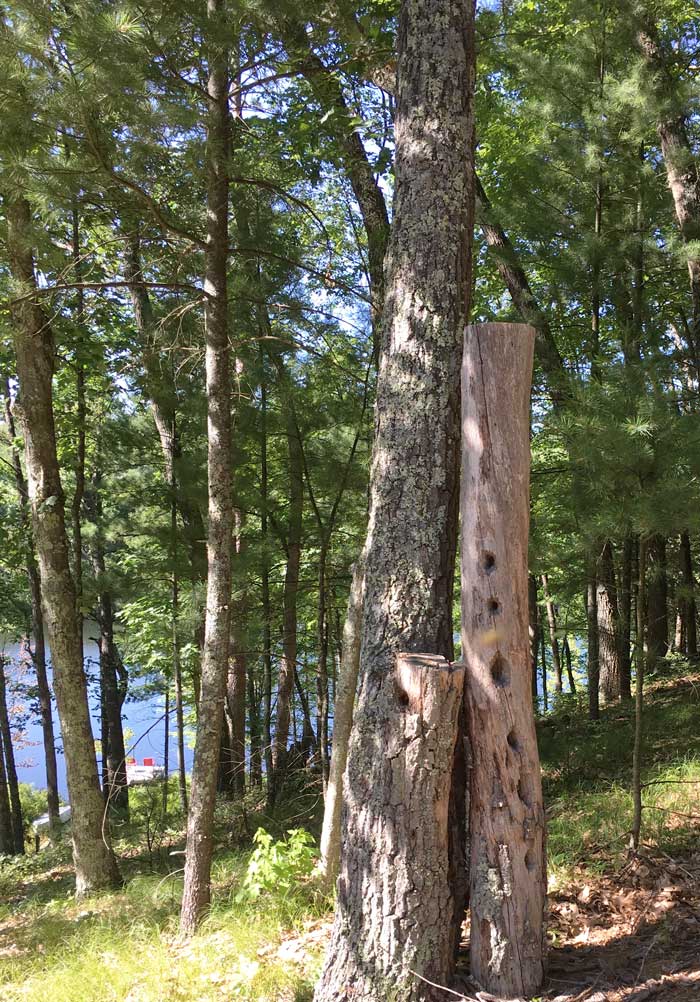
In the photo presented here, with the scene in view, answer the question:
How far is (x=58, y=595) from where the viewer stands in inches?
283

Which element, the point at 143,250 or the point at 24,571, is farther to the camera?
the point at 24,571

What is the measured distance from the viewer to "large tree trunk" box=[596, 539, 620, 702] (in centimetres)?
825

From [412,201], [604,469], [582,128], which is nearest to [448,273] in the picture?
[412,201]

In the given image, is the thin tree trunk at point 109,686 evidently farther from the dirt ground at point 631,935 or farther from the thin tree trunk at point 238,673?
the dirt ground at point 631,935

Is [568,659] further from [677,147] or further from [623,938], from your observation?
[623,938]

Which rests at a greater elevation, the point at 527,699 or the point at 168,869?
the point at 527,699

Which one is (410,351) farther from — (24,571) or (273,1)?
(24,571)

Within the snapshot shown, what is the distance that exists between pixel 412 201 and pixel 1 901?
8878 millimetres

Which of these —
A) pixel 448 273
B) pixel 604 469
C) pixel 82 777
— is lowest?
pixel 82 777

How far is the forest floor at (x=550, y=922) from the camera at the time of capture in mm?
3381

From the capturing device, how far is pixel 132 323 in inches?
437

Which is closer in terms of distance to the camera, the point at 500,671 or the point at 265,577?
the point at 500,671

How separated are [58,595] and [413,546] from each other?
16.1 feet

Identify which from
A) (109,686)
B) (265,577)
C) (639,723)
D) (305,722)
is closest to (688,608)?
(305,722)
